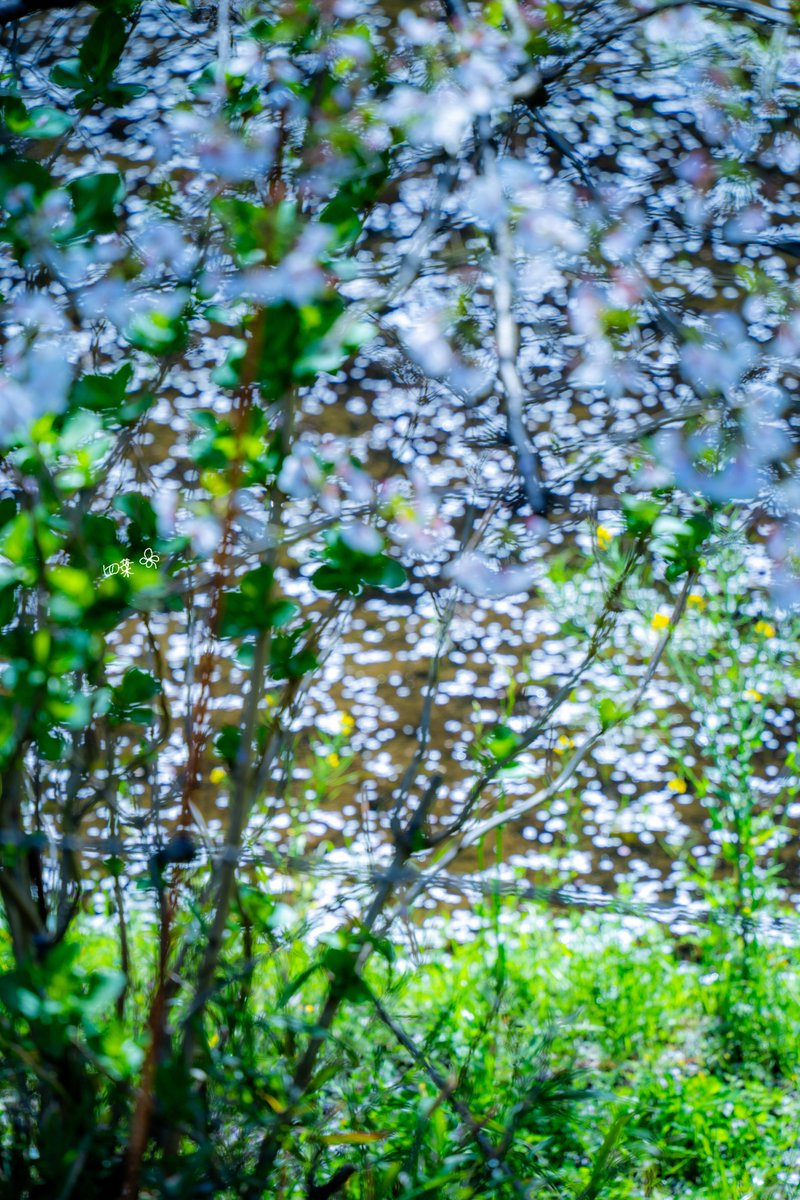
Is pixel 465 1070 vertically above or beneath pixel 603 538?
beneath

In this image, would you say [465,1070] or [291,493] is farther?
[291,493]

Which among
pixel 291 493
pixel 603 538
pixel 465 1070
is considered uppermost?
pixel 603 538

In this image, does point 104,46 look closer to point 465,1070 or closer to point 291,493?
point 291,493

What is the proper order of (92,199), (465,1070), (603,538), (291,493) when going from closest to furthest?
(92,199) → (465,1070) → (291,493) → (603,538)

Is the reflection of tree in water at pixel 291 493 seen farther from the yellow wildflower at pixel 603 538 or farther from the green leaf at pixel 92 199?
the yellow wildflower at pixel 603 538

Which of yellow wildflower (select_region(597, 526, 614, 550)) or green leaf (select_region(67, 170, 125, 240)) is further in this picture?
yellow wildflower (select_region(597, 526, 614, 550))

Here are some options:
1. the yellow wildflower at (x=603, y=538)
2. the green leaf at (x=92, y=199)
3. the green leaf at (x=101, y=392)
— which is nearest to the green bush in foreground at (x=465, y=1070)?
the green leaf at (x=101, y=392)

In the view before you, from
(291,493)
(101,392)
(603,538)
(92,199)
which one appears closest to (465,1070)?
(291,493)

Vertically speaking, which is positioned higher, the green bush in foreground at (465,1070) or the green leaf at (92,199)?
the green leaf at (92,199)

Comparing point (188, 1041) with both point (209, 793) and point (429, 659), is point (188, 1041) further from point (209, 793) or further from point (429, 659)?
point (429, 659)

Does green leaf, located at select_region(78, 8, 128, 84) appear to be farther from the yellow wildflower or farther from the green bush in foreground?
the yellow wildflower

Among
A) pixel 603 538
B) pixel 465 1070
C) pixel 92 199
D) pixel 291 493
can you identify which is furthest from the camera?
pixel 603 538

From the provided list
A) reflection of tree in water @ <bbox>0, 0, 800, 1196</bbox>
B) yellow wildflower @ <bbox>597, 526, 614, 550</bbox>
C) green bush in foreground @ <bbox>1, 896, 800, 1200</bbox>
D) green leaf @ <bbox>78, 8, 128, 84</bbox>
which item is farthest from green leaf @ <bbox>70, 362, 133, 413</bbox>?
yellow wildflower @ <bbox>597, 526, 614, 550</bbox>

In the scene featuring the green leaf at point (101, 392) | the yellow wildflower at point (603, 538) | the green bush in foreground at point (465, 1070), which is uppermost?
the yellow wildflower at point (603, 538)
